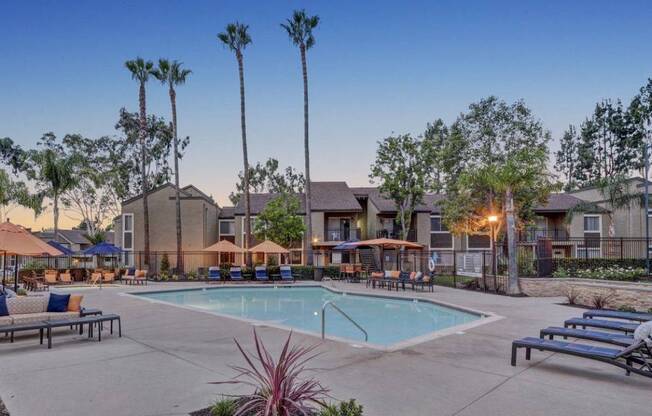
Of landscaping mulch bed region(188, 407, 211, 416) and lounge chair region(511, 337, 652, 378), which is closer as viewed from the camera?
landscaping mulch bed region(188, 407, 211, 416)

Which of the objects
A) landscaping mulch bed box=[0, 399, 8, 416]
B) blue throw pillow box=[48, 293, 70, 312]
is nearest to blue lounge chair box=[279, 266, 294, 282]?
blue throw pillow box=[48, 293, 70, 312]

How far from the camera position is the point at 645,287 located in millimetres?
12406

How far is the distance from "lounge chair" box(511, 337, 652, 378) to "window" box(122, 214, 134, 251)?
31.8 metres

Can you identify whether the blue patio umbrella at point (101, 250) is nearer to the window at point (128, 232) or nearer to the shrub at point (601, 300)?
the window at point (128, 232)

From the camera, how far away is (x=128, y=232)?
3278cm

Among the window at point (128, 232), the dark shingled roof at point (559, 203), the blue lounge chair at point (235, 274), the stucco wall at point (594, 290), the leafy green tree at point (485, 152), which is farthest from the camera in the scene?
the dark shingled roof at point (559, 203)

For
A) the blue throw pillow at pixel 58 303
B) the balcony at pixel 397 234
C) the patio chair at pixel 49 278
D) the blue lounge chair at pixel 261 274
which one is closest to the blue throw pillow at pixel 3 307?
the blue throw pillow at pixel 58 303

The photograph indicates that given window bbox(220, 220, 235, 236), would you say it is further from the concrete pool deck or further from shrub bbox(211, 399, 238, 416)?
shrub bbox(211, 399, 238, 416)

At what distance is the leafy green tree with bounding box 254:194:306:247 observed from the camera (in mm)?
29938

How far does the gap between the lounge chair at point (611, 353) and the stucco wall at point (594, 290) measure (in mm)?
6992

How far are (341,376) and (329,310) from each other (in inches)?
368

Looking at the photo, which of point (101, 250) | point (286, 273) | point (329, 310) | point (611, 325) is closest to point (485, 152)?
point (286, 273)

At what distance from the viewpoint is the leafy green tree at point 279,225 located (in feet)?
98.2

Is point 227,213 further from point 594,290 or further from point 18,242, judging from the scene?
point 594,290
